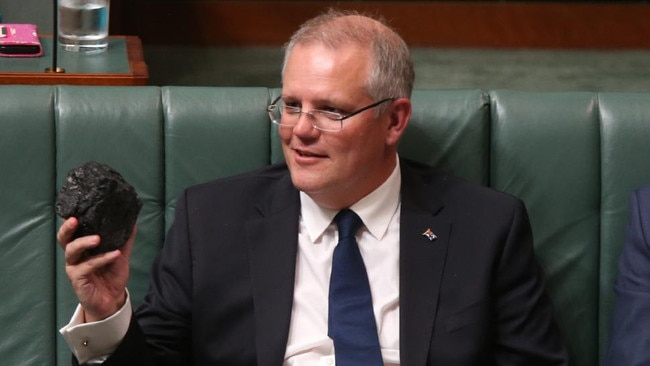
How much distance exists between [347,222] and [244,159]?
0.97 feet

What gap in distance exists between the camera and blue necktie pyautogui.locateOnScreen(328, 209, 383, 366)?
2.25 metres

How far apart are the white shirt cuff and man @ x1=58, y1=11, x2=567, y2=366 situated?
11 centimetres

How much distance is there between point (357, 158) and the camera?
225 centimetres

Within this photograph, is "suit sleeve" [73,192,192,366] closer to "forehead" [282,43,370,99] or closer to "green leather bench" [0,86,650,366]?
"green leather bench" [0,86,650,366]

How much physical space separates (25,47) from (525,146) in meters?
1.14

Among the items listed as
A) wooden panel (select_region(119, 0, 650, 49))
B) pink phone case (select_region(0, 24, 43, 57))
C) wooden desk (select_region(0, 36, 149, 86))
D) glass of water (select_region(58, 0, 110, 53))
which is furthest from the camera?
wooden panel (select_region(119, 0, 650, 49))

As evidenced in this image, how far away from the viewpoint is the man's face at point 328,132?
2213 mm

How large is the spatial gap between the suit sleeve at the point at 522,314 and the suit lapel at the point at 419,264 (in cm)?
12

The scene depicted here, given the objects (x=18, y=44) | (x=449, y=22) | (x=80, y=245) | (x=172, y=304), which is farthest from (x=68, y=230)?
(x=449, y=22)

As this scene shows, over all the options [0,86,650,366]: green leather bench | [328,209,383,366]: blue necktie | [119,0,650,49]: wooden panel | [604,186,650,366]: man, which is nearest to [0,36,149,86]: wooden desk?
[0,86,650,366]: green leather bench

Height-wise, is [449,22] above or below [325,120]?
below

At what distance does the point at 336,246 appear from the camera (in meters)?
2.31

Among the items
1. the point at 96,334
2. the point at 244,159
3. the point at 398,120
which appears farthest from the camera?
the point at 244,159

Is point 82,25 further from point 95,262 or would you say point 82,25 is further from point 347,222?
point 95,262
